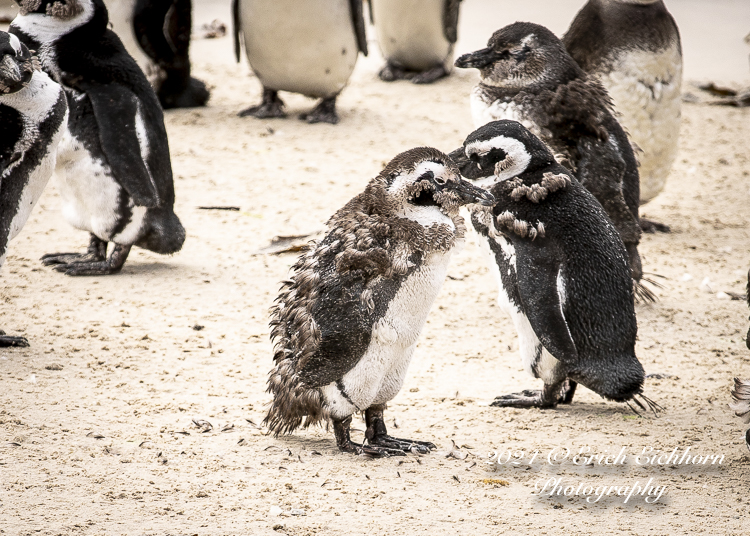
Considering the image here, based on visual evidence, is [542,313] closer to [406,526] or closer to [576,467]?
[576,467]

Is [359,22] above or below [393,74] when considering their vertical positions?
above

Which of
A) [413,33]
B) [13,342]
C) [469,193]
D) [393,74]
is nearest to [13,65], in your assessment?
[13,342]

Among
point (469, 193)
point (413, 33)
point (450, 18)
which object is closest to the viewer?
point (469, 193)

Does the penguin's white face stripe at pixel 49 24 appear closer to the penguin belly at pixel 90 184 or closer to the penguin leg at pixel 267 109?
the penguin belly at pixel 90 184

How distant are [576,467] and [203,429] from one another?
4.40 ft

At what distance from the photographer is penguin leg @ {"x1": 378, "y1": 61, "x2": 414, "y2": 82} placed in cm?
998

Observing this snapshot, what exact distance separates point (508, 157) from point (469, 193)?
0.68 m

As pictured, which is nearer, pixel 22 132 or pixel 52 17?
pixel 22 132

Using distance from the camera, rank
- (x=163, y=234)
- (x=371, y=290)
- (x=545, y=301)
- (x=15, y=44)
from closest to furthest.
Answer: (x=371, y=290), (x=545, y=301), (x=15, y=44), (x=163, y=234)

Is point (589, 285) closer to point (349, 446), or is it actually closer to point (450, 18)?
point (349, 446)

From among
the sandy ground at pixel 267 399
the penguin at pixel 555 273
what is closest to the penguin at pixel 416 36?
the sandy ground at pixel 267 399

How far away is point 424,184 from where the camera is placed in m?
2.96

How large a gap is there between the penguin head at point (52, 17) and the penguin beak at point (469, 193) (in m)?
2.74

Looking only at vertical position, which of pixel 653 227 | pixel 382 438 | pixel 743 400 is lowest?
pixel 653 227
